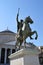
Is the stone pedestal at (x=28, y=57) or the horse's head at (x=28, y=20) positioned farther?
the horse's head at (x=28, y=20)

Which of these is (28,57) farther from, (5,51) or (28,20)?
(5,51)

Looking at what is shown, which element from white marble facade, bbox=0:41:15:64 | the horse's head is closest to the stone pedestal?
the horse's head

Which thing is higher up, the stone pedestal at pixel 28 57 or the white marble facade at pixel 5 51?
the white marble facade at pixel 5 51

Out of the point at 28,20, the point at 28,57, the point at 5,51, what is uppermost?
the point at 5,51

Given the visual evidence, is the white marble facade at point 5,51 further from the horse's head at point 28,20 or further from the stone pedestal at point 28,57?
the stone pedestal at point 28,57

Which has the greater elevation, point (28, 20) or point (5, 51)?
point (5, 51)

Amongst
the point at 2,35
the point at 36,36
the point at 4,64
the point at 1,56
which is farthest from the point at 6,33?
the point at 36,36

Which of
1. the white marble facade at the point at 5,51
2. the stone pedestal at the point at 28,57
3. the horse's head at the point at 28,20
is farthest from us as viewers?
the white marble facade at the point at 5,51

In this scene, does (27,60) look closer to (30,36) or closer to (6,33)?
(30,36)

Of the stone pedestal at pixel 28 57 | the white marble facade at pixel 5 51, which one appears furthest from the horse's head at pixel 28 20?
→ the white marble facade at pixel 5 51

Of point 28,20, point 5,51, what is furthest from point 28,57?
point 5,51

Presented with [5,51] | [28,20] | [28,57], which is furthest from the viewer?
[5,51]

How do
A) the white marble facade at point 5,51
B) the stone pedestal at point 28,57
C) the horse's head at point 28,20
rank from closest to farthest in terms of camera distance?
1. the stone pedestal at point 28,57
2. the horse's head at point 28,20
3. the white marble facade at point 5,51

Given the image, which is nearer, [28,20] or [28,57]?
[28,57]
